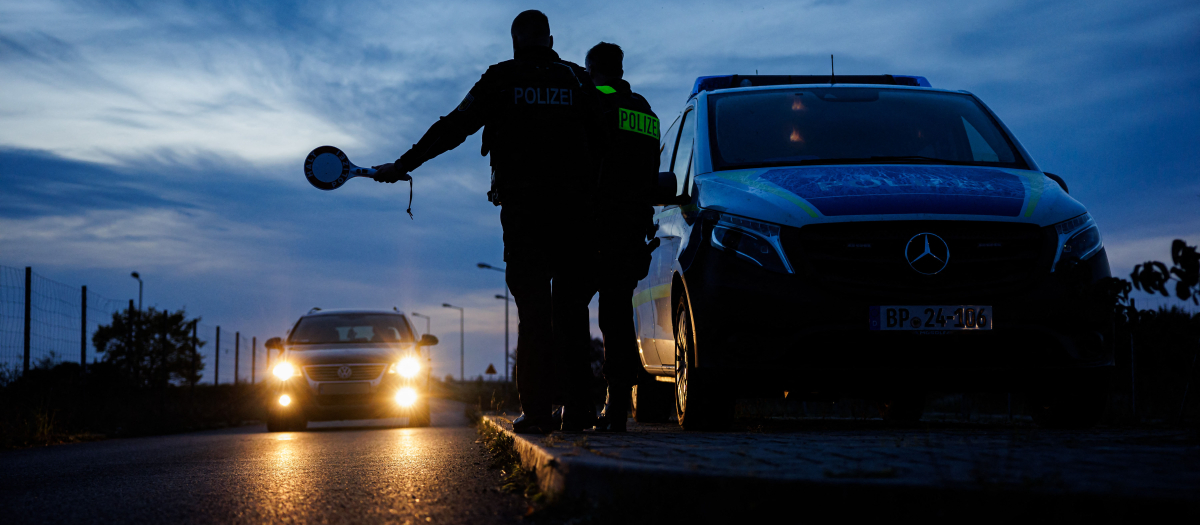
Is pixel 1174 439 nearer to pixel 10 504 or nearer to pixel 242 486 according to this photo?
pixel 242 486

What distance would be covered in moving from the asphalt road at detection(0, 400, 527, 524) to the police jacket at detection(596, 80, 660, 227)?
1640mm

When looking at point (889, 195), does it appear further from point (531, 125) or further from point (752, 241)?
point (531, 125)

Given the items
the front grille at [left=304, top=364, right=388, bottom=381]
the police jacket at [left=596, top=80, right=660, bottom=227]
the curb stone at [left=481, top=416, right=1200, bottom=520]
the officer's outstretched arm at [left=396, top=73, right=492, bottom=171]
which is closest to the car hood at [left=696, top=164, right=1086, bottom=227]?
the police jacket at [left=596, top=80, right=660, bottom=227]

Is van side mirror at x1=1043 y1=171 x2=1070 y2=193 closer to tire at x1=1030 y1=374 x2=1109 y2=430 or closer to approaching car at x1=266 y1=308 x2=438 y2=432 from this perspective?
tire at x1=1030 y1=374 x2=1109 y2=430

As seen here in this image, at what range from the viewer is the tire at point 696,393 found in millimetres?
5758

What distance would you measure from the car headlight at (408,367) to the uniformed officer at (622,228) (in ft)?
28.3

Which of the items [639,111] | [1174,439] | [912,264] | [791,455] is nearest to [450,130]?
[639,111]

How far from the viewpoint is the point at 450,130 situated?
18.6 feet

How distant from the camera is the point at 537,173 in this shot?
18.1ft

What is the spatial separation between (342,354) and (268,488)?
9715 millimetres

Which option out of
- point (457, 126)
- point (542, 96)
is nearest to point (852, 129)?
point (542, 96)

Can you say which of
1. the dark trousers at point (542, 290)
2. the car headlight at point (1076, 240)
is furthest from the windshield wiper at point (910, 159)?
the dark trousers at point (542, 290)

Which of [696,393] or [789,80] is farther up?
[789,80]

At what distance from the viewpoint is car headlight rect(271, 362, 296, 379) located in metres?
14.3
